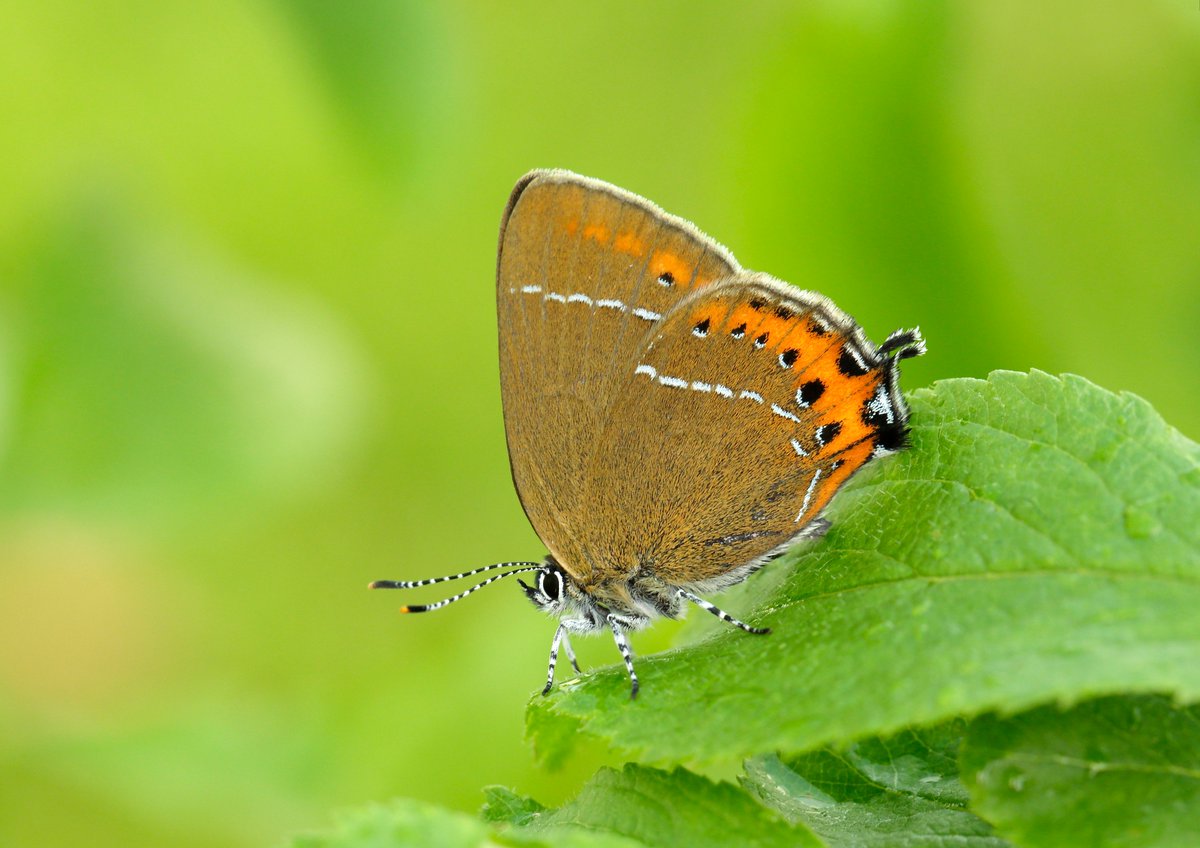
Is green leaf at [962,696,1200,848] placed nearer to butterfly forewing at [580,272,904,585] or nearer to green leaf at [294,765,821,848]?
green leaf at [294,765,821,848]

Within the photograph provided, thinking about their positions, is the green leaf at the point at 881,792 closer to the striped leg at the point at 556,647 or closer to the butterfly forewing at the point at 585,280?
the striped leg at the point at 556,647

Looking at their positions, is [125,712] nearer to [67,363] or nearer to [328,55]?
[67,363]

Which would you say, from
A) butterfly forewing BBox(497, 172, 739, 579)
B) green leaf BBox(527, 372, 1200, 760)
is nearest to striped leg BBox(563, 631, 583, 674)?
butterfly forewing BBox(497, 172, 739, 579)

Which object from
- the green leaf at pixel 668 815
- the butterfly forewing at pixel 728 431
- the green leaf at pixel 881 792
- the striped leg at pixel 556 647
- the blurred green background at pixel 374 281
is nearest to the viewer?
the green leaf at pixel 668 815

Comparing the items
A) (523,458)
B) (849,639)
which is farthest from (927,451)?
(523,458)

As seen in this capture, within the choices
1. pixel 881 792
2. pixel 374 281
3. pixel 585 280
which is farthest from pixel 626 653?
pixel 374 281

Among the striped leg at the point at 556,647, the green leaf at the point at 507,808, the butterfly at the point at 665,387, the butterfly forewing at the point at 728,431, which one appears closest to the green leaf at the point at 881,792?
the green leaf at the point at 507,808

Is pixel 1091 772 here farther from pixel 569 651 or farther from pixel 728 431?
pixel 569 651
